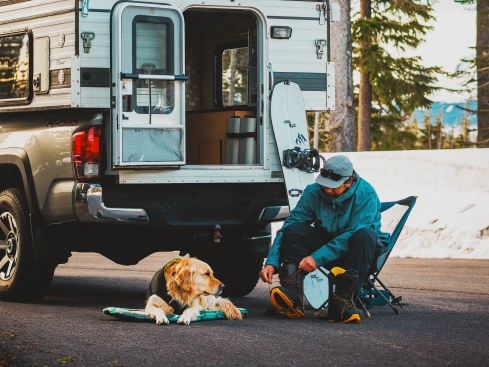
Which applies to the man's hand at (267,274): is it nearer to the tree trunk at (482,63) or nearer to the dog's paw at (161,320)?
the dog's paw at (161,320)

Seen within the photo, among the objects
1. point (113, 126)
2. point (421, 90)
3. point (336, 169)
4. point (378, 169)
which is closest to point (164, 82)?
point (113, 126)

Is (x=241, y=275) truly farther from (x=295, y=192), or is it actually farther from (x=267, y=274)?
(x=267, y=274)

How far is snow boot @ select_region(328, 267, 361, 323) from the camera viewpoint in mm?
8000

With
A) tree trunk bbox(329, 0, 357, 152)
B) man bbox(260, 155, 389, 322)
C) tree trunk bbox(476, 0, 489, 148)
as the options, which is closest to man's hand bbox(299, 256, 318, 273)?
man bbox(260, 155, 389, 322)

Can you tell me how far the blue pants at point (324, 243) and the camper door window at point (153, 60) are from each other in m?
1.49

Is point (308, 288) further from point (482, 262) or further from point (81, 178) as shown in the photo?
point (482, 262)

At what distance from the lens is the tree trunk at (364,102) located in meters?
29.7

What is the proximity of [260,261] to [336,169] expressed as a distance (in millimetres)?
2269

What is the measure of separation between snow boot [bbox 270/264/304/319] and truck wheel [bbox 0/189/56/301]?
2190mm

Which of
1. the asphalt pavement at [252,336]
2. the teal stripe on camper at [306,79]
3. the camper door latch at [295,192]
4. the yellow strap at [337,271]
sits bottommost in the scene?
the asphalt pavement at [252,336]

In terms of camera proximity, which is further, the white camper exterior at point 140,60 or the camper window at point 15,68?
the camper window at point 15,68

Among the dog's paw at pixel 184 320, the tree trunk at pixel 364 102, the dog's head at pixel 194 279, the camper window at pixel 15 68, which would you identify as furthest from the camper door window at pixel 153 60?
the tree trunk at pixel 364 102

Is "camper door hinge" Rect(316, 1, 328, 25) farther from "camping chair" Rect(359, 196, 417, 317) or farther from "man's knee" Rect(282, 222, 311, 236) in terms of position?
"man's knee" Rect(282, 222, 311, 236)

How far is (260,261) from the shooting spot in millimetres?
10195
